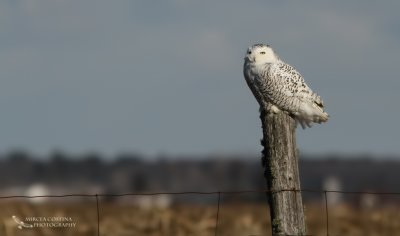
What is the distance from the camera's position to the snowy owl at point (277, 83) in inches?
461

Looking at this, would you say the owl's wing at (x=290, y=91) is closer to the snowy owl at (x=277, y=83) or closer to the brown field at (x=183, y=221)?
the snowy owl at (x=277, y=83)

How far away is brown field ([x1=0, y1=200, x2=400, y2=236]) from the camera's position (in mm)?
21578

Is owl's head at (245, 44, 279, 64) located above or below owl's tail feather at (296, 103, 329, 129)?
above

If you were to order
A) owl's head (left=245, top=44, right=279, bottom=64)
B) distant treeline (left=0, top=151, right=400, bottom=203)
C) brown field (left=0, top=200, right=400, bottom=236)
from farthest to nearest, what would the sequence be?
distant treeline (left=0, top=151, right=400, bottom=203)
brown field (left=0, top=200, right=400, bottom=236)
owl's head (left=245, top=44, right=279, bottom=64)

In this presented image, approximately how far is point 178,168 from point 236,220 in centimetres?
7349

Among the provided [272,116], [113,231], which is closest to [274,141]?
[272,116]

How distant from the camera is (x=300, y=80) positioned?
11945mm

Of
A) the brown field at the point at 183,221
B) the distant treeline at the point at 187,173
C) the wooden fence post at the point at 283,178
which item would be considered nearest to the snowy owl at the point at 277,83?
the wooden fence post at the point at 283,178

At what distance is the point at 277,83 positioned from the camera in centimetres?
1177

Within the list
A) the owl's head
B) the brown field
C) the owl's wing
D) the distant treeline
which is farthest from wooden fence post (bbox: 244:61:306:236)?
the distant treeline

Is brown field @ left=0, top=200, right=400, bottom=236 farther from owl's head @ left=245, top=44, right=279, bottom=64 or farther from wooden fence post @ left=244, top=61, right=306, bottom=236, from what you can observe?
wooden fence post @ left=244, top=61, right=306, bottom=236

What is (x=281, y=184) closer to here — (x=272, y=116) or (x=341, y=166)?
(x=272, y=116)

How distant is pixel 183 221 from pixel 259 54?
11.0 m

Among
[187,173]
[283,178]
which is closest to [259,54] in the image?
[283,178]
